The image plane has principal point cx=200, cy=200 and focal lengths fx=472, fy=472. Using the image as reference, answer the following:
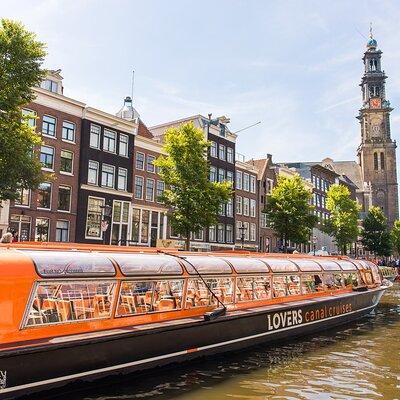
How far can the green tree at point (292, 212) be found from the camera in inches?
1646

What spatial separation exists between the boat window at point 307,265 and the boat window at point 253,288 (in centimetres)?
250

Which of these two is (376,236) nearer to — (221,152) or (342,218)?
(342,218)

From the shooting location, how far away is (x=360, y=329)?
1691cm

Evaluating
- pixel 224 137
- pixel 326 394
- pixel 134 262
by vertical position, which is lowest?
pixel 326 394

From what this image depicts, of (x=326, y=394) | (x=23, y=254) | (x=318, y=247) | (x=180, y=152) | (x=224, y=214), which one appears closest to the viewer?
(x=23, y=254)

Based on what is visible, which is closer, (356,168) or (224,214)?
(224,214)

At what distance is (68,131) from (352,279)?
22.4 meters

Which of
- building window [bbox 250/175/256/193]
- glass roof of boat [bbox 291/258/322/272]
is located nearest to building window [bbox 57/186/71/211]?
glass roof of boat [bbox 291/258/322/272]

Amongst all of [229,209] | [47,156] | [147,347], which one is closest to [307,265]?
[147,347]

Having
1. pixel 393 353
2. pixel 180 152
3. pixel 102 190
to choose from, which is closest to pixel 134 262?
pixel 393 353

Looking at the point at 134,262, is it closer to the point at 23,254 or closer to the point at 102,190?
the point at 23,254

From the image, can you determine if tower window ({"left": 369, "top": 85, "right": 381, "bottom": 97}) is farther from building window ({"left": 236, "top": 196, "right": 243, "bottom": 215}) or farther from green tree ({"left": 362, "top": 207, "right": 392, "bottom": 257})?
building window ({"left": 236, "top": 196, "right": 243, "bottom": 215})

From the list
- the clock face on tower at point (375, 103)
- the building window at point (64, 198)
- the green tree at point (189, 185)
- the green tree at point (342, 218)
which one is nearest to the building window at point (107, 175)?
the building window at point (64, 198)

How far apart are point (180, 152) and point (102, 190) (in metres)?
8.14
